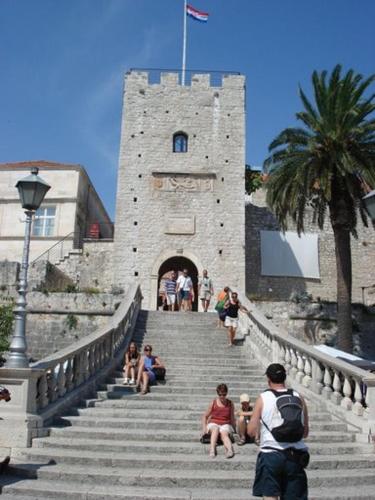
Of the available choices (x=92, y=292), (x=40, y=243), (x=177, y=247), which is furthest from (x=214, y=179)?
(x=40, y=243)

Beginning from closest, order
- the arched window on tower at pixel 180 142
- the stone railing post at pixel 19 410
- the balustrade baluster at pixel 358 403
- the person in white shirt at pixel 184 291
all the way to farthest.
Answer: the stone railing post at pixel 19 410 < the balustrade baluster at pixel 358 403 < the person in white shirt at pixel 184 291 < the arched window on tower at pixel 180 142

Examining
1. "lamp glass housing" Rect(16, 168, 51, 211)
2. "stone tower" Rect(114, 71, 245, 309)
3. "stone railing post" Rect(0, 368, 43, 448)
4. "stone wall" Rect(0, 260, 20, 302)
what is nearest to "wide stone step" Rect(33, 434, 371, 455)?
"stone railing post" Rect(0, 368, 43, 448)

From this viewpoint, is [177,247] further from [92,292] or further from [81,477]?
[81,477]

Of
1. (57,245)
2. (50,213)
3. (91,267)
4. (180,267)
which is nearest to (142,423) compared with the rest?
(180,267)

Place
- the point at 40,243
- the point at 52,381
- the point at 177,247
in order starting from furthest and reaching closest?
the point at 40,243 → the point at 177,247 → the point at 52,381

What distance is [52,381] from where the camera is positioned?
8523 mm

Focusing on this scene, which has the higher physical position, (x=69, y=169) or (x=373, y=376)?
(x=69, y=169)

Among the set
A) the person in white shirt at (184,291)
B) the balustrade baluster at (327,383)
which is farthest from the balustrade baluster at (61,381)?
the person in white shirt at (184,291)

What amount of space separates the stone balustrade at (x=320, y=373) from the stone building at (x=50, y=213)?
16.6 meters

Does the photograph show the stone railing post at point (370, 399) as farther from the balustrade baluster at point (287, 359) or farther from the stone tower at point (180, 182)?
the stone tower at point (180, 182)

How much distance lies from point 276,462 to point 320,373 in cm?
590

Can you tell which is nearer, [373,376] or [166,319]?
[373,376]

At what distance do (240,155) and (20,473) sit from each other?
67.6ft

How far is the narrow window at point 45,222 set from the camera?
28.2m
